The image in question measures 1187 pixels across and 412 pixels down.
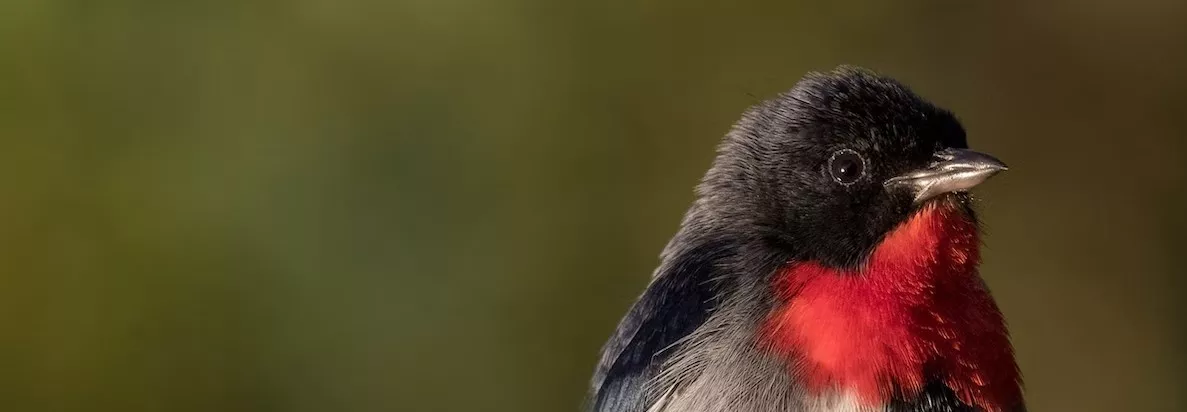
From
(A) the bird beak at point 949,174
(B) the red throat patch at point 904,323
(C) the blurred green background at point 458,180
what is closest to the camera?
(B) the red throat patch at point 904,323

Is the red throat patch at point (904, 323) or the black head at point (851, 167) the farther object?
the black head at point (851, 167)

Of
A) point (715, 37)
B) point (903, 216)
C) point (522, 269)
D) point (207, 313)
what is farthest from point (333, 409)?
point (903, 216)

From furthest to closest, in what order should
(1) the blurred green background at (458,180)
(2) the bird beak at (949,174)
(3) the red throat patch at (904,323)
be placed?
1. (1) the blurred green background at (458,180)
2. (2) the bird beak at (949,174)
3. (3) the red throat patch at (904,323)

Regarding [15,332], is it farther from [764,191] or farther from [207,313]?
[764,191]

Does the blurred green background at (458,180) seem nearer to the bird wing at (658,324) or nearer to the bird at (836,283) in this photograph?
the bird wing at (658,324)

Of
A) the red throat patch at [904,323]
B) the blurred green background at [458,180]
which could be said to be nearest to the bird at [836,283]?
the red throat patch at [904,323]

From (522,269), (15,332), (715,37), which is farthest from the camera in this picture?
(715,37)

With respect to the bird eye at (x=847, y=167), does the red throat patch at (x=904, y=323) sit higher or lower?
lower

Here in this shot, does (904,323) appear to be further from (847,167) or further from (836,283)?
(847,167)
